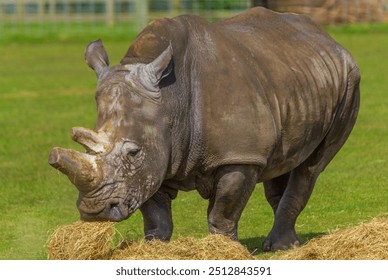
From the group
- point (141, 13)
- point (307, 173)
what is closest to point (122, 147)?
point (307, 173)

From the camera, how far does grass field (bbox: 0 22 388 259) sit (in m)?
13.4

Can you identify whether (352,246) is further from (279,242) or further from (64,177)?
(64,177)

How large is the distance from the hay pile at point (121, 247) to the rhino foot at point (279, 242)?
1.46 meters

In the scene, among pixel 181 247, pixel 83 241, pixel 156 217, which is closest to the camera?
pixel 83 241

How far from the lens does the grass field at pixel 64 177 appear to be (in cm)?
1345

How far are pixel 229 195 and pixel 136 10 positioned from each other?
99.8 ft

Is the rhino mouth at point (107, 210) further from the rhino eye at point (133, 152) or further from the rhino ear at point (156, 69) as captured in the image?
the rhino ear at point (156, 69)

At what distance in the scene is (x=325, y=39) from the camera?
12172 mm

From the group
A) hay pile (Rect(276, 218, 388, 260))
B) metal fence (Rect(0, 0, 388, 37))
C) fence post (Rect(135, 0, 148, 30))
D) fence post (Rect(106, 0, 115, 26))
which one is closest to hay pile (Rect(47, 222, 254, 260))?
hay pile (Rect(276, 218, 388, 260))

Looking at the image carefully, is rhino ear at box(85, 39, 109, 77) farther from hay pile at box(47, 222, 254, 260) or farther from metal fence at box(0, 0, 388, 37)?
metal fence at box(0, 0, 388, 37)

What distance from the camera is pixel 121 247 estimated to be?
34.2 ft

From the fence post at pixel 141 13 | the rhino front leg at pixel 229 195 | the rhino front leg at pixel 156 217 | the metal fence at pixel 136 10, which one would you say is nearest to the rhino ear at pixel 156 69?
the rhino front leg at pixel 229 195

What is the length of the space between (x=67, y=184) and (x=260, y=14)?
17.3 ft


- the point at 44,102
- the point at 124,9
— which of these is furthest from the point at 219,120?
the point at 124,9
